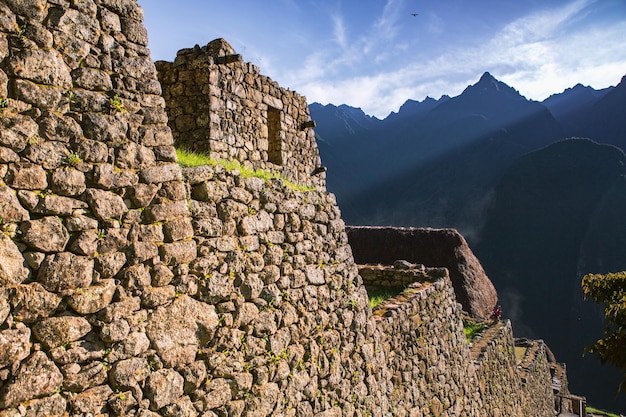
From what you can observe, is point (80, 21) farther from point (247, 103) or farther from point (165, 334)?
point (247, 103)

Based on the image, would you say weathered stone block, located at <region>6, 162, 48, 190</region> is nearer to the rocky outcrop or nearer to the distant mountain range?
the rocky outcrop

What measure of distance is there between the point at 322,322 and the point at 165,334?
224 centimetres

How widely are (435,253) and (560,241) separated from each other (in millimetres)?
35336

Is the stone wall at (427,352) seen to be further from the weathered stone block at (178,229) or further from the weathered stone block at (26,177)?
the weathered stone block at (26,177)

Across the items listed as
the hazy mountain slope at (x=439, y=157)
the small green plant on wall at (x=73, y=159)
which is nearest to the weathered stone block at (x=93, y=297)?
the small green plant on wall at (x=73, y=159)

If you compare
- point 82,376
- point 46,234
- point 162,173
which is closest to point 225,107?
point 162,173

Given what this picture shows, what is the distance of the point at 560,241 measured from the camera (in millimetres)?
43969

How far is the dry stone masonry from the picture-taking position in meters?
2.50

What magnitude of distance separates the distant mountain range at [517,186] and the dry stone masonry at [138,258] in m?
38.8

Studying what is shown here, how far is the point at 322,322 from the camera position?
498 centimetres

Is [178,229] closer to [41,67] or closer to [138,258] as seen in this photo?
[138,258]

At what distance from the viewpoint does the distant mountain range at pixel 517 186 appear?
1577 inches

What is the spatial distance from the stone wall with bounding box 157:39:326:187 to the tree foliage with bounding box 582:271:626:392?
6513mm

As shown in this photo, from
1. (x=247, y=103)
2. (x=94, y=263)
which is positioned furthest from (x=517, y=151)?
(x=94, y=263)
